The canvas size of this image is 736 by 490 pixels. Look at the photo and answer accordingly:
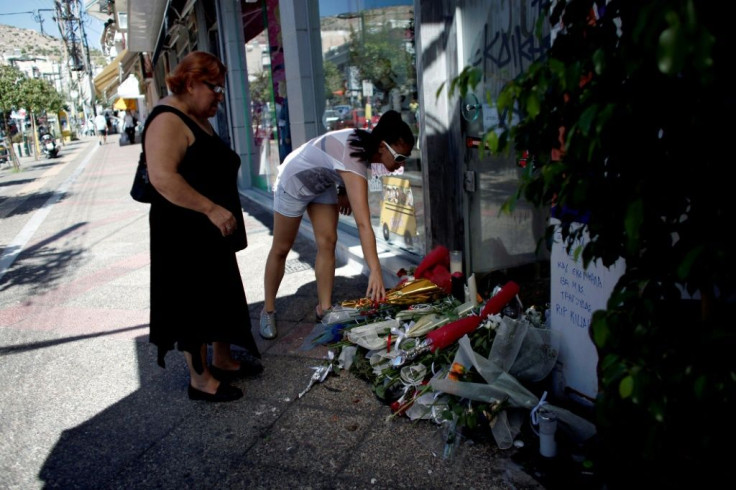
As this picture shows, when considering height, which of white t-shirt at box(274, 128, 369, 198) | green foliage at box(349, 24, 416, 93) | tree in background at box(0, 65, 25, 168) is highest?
tree in background at box(0, 65, 25, 168)

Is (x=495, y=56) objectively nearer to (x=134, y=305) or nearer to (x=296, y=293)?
(x=296, y=293)

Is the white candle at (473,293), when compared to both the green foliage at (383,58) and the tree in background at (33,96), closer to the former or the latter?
the green foliage at (383,58)

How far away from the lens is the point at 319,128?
7117mm

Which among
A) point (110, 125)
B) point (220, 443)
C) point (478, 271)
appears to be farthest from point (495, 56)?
point (110, 125)

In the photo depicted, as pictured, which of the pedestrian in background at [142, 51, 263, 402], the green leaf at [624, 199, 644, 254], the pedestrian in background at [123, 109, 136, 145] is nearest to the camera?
the green leaf at [624, 199, 644, 254]

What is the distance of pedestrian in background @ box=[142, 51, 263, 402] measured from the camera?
9.95ft

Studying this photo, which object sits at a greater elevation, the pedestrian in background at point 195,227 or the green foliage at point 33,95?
the green foliage at point 33,95

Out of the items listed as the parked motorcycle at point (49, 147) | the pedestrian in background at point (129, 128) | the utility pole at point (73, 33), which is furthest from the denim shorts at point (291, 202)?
the utility pole at point (73, 33)

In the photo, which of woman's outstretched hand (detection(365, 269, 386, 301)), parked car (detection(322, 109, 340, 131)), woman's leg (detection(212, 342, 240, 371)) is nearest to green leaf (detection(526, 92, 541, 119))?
woman's outstretched hand (detection(365, 269, 386, 301))

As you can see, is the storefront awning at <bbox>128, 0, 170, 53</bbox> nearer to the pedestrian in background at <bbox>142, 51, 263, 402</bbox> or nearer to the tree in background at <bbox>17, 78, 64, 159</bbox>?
the tree in background at <bbox>17, 78, 64, 159</bbox>

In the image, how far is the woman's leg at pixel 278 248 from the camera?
4160 mm

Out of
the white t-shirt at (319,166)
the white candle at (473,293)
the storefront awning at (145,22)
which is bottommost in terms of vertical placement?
the white candle at (473,293)

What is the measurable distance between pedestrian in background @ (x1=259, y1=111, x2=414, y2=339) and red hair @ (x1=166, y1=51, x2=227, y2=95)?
94cm

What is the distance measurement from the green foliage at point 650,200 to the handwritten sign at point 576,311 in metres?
1.12
